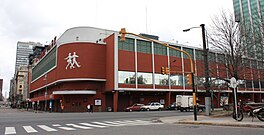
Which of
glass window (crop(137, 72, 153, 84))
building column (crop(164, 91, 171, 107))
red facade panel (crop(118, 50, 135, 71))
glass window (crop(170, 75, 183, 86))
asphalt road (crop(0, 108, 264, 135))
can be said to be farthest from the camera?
glass window (crop(170, 75, 183, 86))

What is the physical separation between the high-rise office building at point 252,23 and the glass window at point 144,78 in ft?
91.8

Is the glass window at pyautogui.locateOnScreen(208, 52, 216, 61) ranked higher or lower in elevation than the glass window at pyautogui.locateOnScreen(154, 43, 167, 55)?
lower

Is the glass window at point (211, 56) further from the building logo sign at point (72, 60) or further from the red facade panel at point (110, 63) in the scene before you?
the building logo sign at point (72, 60)

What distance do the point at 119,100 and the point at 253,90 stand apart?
130 feet

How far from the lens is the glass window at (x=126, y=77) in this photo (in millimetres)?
47594

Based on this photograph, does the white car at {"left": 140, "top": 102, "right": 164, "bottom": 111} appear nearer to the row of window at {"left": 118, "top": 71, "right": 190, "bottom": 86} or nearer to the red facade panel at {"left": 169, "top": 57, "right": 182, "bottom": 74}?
the row of window at {"left": 118, "top": 71, "right": 190, "bottom": 86}

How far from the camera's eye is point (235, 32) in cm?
2269

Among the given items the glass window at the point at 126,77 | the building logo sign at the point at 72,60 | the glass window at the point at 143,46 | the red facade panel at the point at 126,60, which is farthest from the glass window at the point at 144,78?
the building logo sign at the point at 72,60

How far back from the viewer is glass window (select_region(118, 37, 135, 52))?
161 ft

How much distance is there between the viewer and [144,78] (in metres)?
50.8

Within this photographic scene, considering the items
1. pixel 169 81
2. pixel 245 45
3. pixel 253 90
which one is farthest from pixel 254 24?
pixel 253 90

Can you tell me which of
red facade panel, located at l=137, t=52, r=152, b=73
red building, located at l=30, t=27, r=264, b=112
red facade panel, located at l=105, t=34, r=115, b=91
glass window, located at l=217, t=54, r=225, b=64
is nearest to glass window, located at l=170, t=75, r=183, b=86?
red building, located at l=30, t=27, r=264, b=112

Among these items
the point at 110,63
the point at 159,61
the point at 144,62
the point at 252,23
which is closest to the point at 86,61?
the point at 110,63

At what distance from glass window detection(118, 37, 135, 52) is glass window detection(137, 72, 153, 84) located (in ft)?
18.6
